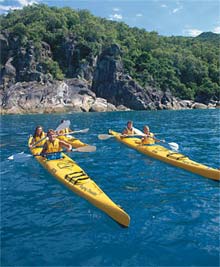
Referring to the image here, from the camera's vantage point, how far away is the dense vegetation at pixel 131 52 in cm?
7000

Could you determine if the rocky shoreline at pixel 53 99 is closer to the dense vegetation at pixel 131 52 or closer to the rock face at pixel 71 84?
the rock face at pixel 71 84

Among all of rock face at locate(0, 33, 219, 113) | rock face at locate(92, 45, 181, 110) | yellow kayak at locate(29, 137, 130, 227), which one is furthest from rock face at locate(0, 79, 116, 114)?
yellow kayak at locate(29, 137, 130, 227)

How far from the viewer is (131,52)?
80688mm

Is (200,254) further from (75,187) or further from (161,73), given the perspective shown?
(161,73)

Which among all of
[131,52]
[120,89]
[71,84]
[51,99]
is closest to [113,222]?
[51,99]

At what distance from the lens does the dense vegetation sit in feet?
230

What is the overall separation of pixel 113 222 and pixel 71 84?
177 feet

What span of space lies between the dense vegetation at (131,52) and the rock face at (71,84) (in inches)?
62.2

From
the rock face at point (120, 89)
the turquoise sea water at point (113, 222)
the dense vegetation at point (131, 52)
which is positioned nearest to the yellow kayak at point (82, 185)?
the turquoise sea water at point (113, 222)

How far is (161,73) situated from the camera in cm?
7650

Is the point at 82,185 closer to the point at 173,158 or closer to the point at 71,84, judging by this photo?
the point at 173,158

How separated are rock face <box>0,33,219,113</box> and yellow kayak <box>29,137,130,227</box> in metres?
41.4

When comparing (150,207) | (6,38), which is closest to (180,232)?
(150,207)

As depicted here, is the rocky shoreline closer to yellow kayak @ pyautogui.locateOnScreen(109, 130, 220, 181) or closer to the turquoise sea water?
yellow kayak @ pyautogui.locateOnScreen(109, 130, 220, 181)
